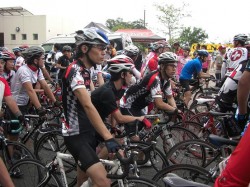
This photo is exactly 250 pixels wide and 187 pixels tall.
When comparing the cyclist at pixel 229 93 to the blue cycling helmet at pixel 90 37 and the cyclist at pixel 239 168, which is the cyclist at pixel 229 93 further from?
the cyclist at pixel 239 168

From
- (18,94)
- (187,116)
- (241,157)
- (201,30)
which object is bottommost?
(187,116)

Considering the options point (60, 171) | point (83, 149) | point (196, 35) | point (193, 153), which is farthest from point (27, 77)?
point (196, 35)

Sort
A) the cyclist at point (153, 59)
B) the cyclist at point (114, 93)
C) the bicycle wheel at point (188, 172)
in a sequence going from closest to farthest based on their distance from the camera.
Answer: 1. the bicycle wheel at point (188, 172)
2. the cyclist at point (114, 93)
3. the cyclist at point (153, 59)

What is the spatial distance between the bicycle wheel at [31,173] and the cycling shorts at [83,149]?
497 mm

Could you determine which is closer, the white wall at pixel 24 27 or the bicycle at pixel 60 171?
the bicycle at pixel 60 171

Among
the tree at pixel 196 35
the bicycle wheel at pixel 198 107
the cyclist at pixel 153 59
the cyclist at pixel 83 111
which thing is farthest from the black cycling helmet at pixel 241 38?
the tree at pixel 196 35

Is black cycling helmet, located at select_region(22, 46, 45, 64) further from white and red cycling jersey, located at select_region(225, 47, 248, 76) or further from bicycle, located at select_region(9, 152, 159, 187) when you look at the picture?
white and red cycling jersey, located at select_region(225, 47, 248, 76)

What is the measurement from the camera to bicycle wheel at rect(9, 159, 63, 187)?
354 cm

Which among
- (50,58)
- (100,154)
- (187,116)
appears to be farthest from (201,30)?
(100,154)

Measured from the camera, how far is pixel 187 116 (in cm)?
687

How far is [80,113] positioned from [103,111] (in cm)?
56

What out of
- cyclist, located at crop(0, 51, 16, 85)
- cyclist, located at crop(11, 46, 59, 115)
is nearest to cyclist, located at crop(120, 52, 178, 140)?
cyclist, located at crop(11, 46, 59, 115)

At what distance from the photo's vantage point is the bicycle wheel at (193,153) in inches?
175

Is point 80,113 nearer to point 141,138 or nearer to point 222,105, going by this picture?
point 141,138
